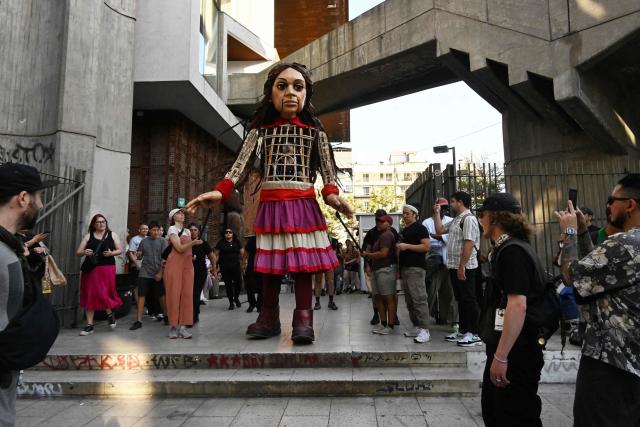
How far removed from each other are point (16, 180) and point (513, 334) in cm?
262

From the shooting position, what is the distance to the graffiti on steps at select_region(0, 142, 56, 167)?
7.62 meters

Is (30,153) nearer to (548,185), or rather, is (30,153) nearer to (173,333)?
(173,333)

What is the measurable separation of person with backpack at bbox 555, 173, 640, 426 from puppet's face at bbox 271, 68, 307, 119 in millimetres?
3636

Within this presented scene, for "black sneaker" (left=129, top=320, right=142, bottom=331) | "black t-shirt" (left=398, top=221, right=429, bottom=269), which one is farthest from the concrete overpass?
"black sneaker" (left=129, top=320, right=142, bottom=331)

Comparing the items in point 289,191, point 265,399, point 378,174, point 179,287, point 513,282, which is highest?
point 378,174

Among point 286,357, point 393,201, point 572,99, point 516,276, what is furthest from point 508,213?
point 393,201

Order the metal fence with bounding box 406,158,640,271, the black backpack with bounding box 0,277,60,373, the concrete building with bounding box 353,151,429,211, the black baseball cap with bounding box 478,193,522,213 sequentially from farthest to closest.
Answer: the concrete building with bounding box 353,151,429,211, the metal fence with bounding box 406,158,640,271, the black baseball cap with bounding box 478,193,522,213, the black backpack with bounding box 0,277,60,373

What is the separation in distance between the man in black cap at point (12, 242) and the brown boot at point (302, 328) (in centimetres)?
330

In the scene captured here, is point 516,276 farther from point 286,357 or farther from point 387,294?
point 387,294

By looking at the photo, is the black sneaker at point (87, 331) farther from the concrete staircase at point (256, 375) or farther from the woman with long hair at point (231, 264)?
the woman with long hair at point (231, 264)

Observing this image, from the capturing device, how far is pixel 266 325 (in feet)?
17.7

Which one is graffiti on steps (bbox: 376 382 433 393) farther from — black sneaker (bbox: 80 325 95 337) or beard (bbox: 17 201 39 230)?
black sneaker (bbox: 80 325 95 337)

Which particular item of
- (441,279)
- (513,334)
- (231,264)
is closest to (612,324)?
(513,334)

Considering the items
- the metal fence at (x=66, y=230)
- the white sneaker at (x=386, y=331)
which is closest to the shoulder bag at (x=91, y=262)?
the metal fence at (x=66, y=230)
